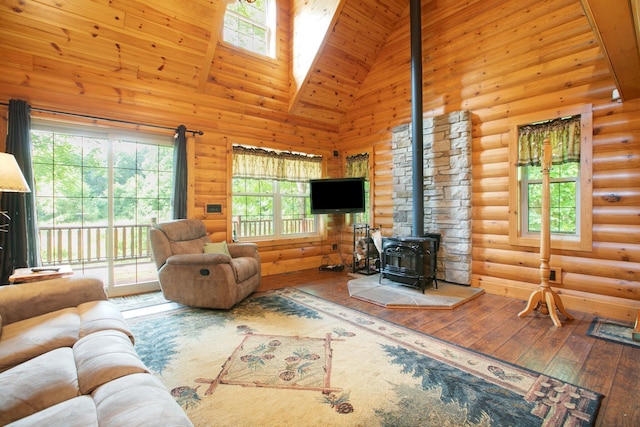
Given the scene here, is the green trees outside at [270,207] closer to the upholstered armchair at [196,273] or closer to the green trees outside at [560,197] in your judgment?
the upholstered armchair at [196,273]

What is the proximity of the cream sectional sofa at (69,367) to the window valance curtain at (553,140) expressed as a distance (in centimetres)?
412

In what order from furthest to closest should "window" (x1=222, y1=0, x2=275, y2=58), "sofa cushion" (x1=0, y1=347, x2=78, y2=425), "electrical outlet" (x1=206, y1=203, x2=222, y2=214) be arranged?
1. "window" (x1=222, y1=0, x2=275, y2=58)
2. "electrical outlet" (x1=206, y1=203, x2=222, y2=214)
3. "sofa cushion" (x1=0, y1=347, x2=78, y2=425)

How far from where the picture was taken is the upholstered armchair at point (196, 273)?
128 inches

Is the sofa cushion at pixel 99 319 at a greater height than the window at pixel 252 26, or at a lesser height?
lesser

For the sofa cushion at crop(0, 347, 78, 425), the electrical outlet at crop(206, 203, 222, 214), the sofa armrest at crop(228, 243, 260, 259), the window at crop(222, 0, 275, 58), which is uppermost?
the window at crop(222, 0, 275, 58)

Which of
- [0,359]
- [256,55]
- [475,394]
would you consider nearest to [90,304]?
[0,359]

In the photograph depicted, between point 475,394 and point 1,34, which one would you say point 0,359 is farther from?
point 1,34

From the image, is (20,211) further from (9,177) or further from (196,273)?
(196,273)

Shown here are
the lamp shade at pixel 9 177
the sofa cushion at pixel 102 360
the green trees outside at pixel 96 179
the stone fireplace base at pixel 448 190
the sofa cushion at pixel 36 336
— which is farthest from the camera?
the stone fireplace base at pixel 448 190

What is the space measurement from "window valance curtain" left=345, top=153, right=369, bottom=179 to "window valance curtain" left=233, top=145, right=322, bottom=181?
22.5 inches

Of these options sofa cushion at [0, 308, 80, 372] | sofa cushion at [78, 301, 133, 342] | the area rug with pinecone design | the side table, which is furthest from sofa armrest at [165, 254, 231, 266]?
sofa cushion at [0, 308, 80, 372]

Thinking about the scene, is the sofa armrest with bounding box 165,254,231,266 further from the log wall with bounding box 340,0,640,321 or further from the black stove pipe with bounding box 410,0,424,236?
the log wall with bounding box 340,0,640,321

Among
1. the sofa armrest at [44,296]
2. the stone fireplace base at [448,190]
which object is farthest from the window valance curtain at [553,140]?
the sofa armrest at [44,296]

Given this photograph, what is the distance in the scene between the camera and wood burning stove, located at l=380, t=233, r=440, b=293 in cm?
382
